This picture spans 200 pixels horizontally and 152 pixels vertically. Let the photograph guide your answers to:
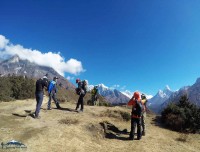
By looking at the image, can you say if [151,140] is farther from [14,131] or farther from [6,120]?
[6,120]

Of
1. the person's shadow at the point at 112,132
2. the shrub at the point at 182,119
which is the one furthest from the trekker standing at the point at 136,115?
the shrub at the point at 182,119

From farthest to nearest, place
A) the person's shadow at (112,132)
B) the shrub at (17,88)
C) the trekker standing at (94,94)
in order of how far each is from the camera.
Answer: the shrub at (17,88), the trekker standing at (94,94), the person's shadow at (112,132)

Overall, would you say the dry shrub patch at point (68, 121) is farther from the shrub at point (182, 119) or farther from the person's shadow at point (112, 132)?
the shrub at point (182, 119)

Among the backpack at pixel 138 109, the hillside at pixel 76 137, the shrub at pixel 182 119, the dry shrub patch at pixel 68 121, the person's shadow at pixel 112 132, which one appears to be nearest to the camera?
the hillside at pixel 76 137

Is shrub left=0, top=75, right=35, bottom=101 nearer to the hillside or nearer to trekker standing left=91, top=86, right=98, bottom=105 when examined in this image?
trekker standing left=91, top=86, right=98, bottom=105

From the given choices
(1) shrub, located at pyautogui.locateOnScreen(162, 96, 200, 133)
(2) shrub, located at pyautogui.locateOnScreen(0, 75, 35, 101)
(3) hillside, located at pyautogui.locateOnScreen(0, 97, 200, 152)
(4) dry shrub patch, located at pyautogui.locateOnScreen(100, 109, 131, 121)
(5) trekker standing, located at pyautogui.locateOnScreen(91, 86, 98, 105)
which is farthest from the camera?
(2) shrub, located at pyautogui.locateOnScreen(0, 75, 35, 101)

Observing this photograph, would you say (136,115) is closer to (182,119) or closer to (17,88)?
(182,119)

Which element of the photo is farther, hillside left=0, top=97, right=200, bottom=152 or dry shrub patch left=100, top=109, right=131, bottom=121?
dry shrub patch left=100, top=109, right=131, bottom=121

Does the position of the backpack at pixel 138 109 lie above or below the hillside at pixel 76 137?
above

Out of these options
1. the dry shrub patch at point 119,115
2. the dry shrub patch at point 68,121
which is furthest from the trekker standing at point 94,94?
the dry shrub patch at point 68,121
